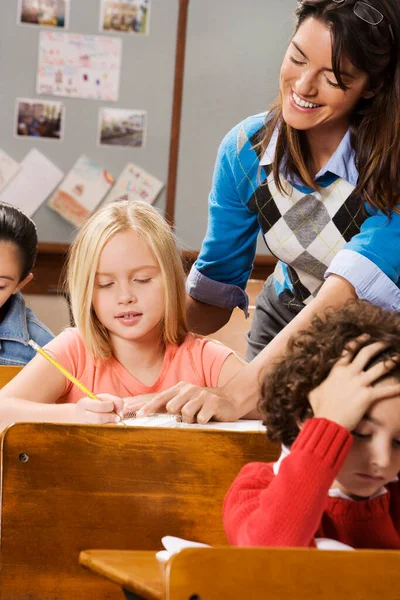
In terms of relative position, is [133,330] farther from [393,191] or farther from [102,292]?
[393,191]

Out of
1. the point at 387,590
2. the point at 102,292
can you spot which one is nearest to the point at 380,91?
the point at 102,292

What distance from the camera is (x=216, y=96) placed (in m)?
4.77

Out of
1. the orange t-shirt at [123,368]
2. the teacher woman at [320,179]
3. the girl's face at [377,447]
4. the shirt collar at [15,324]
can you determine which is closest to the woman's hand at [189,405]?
the teacher woman at [320,179]

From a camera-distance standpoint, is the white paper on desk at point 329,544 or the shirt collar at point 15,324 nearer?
the white paper on desk at point 329,544

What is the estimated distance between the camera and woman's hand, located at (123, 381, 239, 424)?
1632 mm

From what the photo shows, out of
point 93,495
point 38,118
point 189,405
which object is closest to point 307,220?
point 189,405

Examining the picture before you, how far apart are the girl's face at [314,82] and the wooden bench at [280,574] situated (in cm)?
106

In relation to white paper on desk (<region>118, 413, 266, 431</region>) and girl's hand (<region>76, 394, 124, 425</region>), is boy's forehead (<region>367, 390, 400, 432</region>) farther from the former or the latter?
girl's hand (<region>76, 394, 124, 425</region>)

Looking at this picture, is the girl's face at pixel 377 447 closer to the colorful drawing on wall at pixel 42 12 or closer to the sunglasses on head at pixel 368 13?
the sunglasses on head at pixel 368 13

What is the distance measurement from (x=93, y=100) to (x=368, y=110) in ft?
9.66

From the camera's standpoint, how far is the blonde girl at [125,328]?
191 cm

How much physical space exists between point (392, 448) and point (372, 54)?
3.13ft

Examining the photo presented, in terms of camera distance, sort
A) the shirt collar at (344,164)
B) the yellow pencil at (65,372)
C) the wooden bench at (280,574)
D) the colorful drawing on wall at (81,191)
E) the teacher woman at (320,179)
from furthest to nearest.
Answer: the colorful drawing on wall at (81,191) < the shirt collar at (344,164) < the teacher woman at (320,179) < the yellow pencil at (65,372) < the wooden bench at (280,574)

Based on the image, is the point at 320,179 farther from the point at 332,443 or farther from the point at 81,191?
the point at 81,191
